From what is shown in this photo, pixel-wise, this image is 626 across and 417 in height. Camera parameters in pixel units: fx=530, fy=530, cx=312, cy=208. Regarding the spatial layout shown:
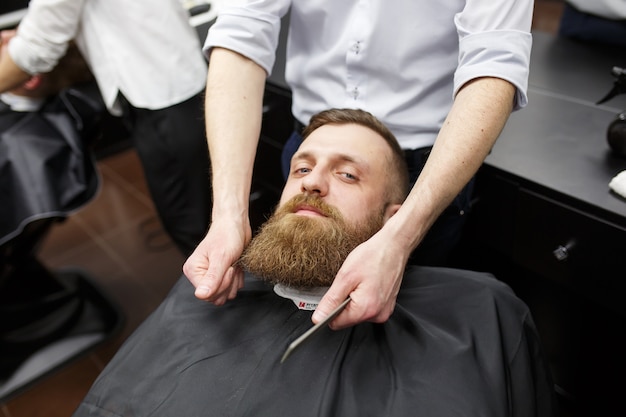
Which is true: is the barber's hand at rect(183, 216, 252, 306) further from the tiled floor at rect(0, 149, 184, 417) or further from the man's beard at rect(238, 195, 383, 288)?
the tiled floor at rect(0, 149, 184, 417)

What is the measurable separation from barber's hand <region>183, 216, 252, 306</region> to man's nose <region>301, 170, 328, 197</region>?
0.48 ft

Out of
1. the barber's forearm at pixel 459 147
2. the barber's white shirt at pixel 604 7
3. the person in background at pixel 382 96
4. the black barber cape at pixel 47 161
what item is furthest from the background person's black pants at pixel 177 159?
the barber's white shirt at pixel 604 7

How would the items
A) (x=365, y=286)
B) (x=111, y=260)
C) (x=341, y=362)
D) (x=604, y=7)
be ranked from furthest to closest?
(x=111, y=260), (x=604, y=7), (x=341, y=362), (x=365, y=286)

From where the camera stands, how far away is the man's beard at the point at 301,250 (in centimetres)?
96

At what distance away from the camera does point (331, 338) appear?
37.2 inches

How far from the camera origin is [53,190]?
1532 millimetres

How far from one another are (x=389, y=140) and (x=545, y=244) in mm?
458

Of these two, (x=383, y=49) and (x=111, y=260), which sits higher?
(x=383, y=49)

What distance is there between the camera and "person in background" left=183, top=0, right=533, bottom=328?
0.87 m

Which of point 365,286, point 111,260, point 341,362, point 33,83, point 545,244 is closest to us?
point 365,286

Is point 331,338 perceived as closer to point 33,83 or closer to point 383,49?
point 383,49

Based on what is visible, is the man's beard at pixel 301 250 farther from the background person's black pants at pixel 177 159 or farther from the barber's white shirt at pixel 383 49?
the background person's black pants at pixel 177 159

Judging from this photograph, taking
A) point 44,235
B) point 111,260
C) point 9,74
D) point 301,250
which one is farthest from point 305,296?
point 111,260

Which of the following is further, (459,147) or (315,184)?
(315,184)
